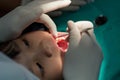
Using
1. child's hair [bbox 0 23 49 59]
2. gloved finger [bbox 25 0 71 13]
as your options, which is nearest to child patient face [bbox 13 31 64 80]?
child's hair [bbox 0 23 49 59]

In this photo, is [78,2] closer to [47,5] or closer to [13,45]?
[47,5]

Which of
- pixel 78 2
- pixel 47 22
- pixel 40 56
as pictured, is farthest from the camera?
pixel 78 2

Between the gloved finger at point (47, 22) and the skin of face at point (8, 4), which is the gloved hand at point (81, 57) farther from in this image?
the skin of face at point (8, 4)

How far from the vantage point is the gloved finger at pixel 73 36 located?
88 centimetres

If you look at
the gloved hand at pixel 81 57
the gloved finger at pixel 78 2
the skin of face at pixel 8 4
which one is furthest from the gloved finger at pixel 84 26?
the skin of face at pixel 8 4

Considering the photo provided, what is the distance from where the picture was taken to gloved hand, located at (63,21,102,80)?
86cm

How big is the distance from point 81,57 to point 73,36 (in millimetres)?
73

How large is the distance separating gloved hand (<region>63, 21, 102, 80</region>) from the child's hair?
123 millimetres

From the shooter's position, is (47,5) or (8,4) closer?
(47,5)

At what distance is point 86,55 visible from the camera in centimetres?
89

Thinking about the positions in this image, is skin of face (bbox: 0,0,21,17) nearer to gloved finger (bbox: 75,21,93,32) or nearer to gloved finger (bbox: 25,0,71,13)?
gloved finger (bbox: 25,0,71,13)

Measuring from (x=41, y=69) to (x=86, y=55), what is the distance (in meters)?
0.15

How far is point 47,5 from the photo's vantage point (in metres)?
0.99

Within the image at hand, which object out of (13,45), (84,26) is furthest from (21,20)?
(84,26)
